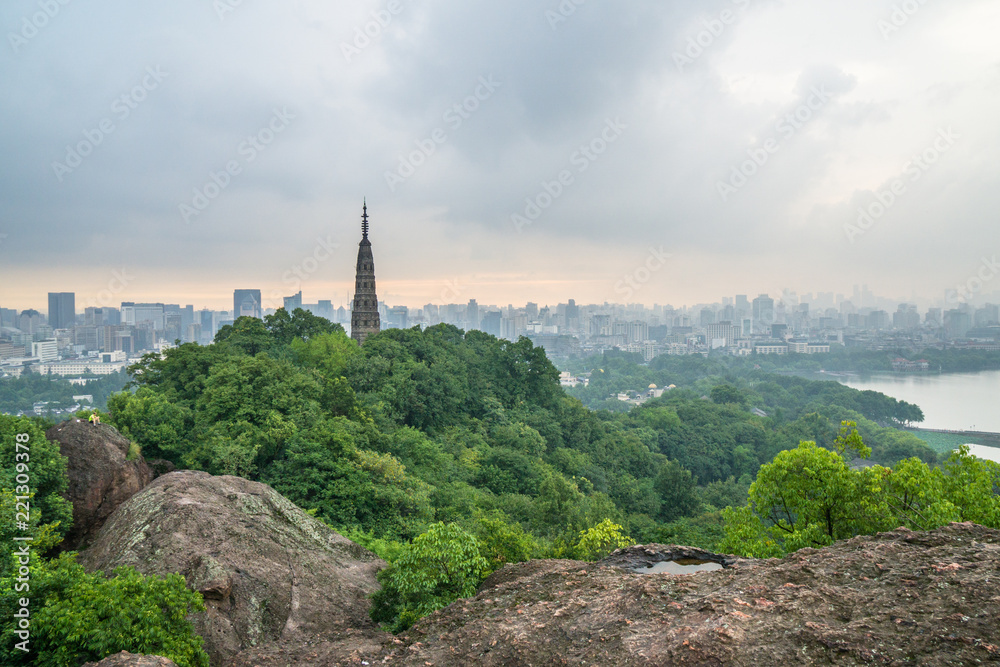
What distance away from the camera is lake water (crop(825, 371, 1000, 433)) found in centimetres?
5891

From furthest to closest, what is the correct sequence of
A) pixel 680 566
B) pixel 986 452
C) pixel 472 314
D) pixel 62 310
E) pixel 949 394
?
pixel 472 314, pixel 62 310, pixel 949 394, pixel 986 452, pixel 680 566

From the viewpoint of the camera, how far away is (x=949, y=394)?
75.6 metres

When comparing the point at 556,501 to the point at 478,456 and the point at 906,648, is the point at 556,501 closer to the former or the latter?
the point at 478,456

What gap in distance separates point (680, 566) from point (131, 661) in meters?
6.88

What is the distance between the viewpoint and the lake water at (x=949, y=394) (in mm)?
58906

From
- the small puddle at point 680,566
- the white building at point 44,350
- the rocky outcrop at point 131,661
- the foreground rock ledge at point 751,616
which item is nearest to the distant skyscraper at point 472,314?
the white building at point 44,350

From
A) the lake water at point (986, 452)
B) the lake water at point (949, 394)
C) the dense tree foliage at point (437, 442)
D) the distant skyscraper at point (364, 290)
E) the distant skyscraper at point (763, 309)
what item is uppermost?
the distant skyscraper at point (763, 309)

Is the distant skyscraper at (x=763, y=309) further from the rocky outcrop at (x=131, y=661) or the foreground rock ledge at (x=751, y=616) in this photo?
the rocky outcrop at (x=131, y=661)

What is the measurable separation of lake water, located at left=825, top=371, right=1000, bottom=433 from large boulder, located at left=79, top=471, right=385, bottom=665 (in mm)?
67127

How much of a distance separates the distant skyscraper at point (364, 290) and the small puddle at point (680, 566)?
28.7m

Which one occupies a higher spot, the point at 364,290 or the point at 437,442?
the point at 364,290

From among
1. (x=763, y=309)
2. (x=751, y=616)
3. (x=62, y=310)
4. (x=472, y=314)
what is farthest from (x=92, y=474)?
(x=763, y=309)

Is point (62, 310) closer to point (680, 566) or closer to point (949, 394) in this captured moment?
point (680, 566)

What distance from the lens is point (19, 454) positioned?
31.6 feet
